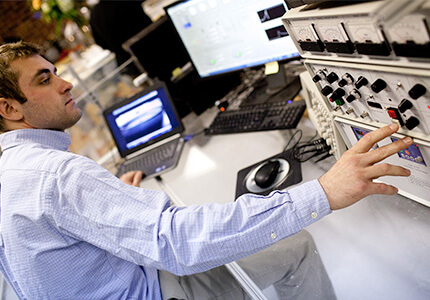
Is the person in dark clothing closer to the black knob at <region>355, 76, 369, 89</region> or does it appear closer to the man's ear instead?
the man's ear

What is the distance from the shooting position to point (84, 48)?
3793 mm

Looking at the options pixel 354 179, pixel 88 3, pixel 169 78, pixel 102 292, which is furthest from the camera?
pixel 88 3

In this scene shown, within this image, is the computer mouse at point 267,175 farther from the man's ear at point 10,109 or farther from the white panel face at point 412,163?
the man's ear at point 10,109

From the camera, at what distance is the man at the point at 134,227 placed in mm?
740

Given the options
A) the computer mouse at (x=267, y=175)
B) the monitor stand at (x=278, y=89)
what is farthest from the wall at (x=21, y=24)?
the computer mouse at (x=267, y=175)

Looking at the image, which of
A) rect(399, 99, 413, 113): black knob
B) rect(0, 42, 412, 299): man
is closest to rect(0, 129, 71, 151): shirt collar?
rect(0, 42, 412, 299): man

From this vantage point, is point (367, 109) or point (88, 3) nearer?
point (367, 109)

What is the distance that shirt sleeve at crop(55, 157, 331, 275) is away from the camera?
0.75 metres

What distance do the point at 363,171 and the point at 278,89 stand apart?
89 cm

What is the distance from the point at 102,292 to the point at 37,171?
34 centimetres

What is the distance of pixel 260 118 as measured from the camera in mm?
1381

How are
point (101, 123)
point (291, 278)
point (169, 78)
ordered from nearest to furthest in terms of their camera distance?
point (291, 278) < point (169, 78) < point (101, 123)

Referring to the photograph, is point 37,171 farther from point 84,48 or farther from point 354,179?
point 84,48

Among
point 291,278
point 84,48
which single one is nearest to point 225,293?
point 291,278
